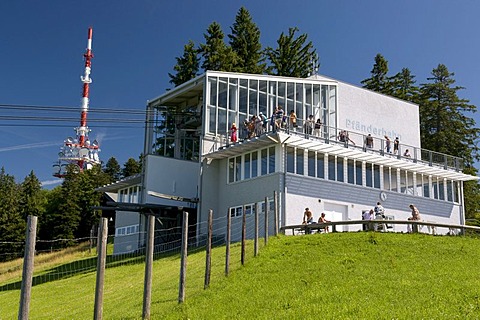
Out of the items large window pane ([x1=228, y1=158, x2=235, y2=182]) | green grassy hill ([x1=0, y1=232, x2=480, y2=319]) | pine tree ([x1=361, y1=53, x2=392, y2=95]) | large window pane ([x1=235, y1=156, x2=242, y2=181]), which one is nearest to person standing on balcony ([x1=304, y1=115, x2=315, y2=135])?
large window pane ([x1=235, y1=156, x2=242, y2=181])

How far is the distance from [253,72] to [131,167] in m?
25.9

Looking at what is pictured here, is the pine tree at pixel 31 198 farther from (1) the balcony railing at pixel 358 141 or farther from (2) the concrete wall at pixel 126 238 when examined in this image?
(1) the balcony railing at pixel 358 141

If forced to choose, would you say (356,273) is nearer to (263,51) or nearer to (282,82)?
(282,82)

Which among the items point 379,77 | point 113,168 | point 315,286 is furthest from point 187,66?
point 315,286

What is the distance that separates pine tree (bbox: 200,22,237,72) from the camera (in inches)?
2062

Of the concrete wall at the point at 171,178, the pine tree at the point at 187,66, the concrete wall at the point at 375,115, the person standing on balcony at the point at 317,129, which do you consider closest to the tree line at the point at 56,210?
the pine tree at the point at 187,66

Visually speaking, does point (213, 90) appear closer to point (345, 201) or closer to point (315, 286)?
point (345, 201)

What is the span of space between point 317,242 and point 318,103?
17.1 metres

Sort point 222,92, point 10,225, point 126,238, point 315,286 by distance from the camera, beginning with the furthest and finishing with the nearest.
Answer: point 10,225 < point 126,238 < point 222,92 < point 315,286

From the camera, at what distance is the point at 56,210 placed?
6694cm

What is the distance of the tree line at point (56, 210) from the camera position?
60469mm

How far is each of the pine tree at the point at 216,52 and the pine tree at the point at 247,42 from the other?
3.42 meters

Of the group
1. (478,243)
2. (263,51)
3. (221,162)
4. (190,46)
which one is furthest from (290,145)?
(263,51)

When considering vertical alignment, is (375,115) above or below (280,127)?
above
